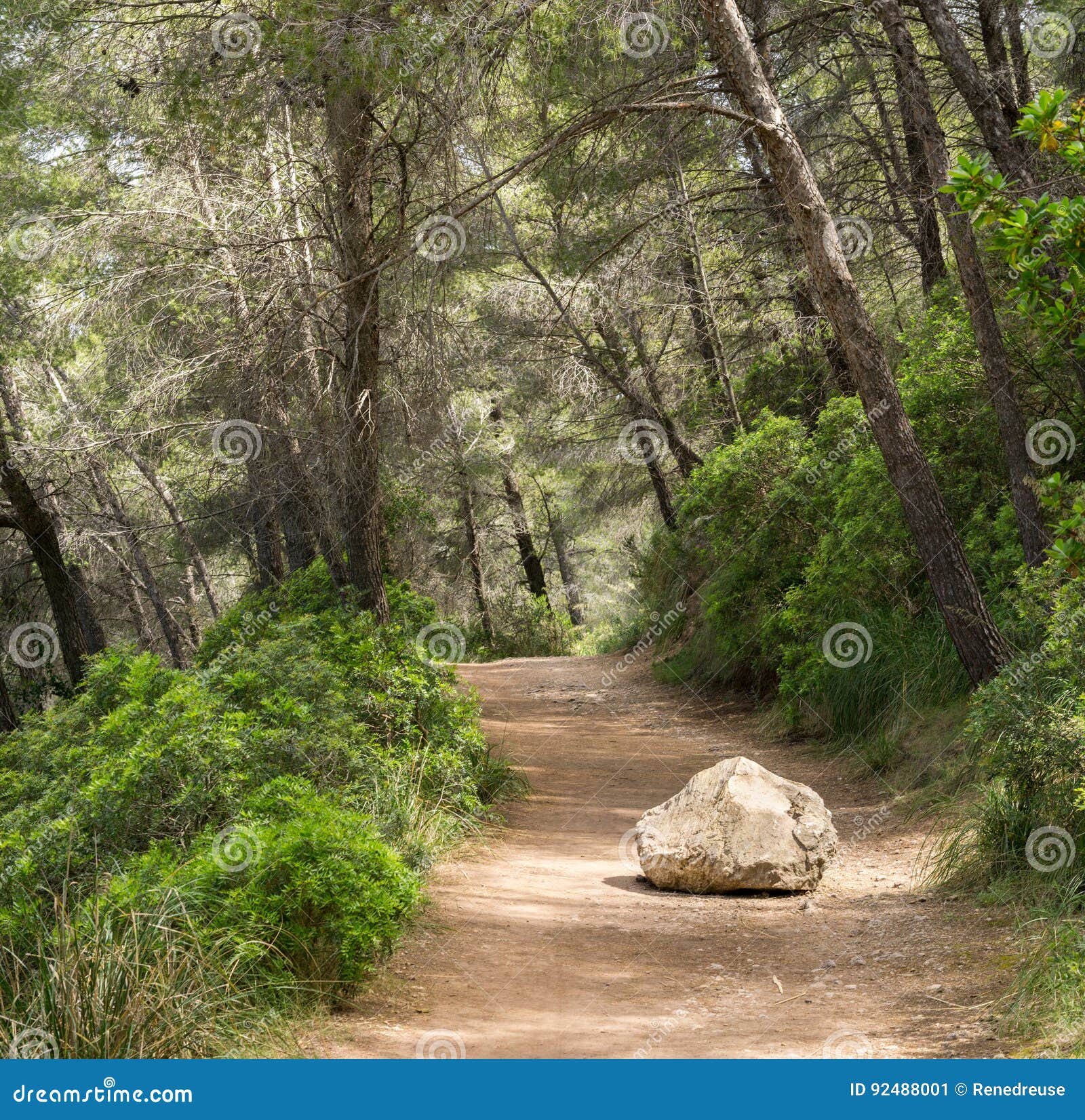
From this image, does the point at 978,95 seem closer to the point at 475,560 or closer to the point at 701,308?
the point at 701,308

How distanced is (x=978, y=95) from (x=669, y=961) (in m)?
7.16

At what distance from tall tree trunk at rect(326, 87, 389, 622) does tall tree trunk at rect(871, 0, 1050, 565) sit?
438cm

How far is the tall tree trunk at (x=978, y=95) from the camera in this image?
Answer: 8859mm

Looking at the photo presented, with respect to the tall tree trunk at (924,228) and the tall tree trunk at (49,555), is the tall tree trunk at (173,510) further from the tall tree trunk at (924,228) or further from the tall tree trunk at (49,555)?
the tall tree trunk at (924,228)

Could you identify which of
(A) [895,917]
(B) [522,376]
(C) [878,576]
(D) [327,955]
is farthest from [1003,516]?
(B) [522,376]

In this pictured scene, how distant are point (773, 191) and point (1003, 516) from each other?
19.8 ft

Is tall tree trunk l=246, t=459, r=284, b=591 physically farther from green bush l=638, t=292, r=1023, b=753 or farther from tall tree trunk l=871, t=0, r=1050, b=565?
tall tree trunk l=871, t=0, r=1050, b=565

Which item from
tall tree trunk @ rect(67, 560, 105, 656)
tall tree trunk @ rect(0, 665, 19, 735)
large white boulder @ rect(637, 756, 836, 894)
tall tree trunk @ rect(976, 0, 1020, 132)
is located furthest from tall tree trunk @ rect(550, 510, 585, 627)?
large white boulder @ rect(637, 756, 836, 894)

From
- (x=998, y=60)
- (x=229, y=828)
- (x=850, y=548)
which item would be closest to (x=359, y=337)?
(x=850, y=548)

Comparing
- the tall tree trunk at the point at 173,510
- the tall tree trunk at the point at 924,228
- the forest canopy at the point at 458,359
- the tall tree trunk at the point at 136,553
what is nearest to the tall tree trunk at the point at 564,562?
the tall tree trunk at the point at 173,510

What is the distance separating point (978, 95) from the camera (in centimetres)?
886

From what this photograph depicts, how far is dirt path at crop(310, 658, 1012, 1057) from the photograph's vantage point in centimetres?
441

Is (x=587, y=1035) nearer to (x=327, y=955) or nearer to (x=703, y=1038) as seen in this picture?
(x=703, y=1038)

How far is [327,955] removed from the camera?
491 cm
